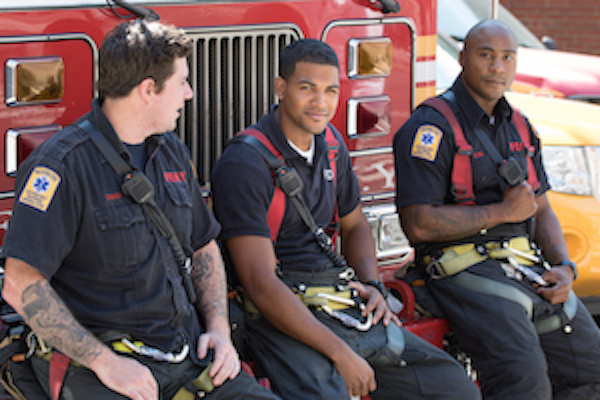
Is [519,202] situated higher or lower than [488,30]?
lower

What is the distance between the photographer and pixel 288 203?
10.3ft

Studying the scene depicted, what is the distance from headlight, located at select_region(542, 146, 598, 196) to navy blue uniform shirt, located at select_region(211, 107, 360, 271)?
132 centimetres

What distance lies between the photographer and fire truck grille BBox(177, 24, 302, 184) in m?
3.30

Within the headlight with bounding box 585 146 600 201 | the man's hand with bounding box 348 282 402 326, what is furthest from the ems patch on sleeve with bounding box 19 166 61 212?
the headlight with bounding box 585 146 600 201

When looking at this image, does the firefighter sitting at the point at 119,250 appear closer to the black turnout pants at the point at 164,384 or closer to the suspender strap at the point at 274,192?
the black turnout pants at the point at 164,384

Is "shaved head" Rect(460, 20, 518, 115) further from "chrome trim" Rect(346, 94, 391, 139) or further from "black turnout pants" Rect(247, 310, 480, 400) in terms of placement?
"black turnout pants" Rect(247, 310, 480, 400)

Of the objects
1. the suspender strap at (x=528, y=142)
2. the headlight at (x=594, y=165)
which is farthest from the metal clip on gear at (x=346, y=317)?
the headlight at (x=594, y=165)

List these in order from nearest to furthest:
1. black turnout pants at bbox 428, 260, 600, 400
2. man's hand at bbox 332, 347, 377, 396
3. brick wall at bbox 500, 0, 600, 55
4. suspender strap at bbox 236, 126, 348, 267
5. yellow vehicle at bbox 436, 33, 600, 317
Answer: man's hand at bbox 332, 347, 377, 396 → suspender strap at bbox 236, 126, 348, 267 → black turnout pants at bbox 428, 260, 600, 400 → yellow vehicle at bbox 436, 33, 600, 317 → brick wall at bbox 500, 0, 600, 55

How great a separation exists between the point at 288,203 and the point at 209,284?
445 mm

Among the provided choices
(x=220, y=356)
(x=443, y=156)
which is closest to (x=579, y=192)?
(x=443, y=156)

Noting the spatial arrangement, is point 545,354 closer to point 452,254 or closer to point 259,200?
point 452,254

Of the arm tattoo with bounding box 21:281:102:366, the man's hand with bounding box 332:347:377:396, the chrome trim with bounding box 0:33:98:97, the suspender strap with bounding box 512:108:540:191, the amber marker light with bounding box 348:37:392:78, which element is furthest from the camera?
the suspender strap with bounding box 512:108:540:191

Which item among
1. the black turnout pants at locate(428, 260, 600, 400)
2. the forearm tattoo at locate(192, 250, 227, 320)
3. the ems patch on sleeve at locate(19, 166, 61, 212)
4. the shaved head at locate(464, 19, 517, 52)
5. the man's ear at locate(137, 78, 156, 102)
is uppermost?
the shaved head at locate(464, 19, 517, 52)

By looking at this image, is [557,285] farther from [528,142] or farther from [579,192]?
[579,192]
